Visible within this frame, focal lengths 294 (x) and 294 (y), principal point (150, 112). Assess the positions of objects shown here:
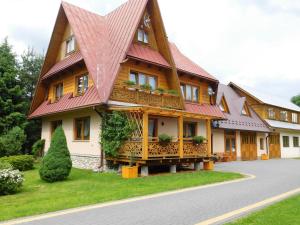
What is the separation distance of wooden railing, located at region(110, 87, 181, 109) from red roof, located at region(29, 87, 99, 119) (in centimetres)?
115

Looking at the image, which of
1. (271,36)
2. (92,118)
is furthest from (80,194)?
(271,36)

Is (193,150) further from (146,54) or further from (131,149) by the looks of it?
(146,54)

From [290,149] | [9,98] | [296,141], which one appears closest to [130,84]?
[9,98]

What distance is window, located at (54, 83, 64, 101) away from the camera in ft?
67.1

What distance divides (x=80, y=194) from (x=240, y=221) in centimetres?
551

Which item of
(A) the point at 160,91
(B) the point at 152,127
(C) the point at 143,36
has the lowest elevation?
(B) the point at 152,127

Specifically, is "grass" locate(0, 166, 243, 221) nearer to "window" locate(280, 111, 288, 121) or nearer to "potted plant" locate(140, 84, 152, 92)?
"potted plant" locate(140, 84, 152, 92)

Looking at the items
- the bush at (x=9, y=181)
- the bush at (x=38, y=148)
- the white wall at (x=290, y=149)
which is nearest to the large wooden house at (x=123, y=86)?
the bush at (x=38, y=148)

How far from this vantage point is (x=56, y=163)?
12805mm

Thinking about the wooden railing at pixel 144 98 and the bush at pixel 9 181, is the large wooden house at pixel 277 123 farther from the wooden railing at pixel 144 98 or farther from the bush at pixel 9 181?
the bush at pixel 9 181

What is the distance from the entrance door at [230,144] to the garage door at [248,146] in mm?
1505

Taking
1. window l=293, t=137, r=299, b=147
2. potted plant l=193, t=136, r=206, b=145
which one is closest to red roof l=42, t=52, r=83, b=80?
potted plant l=193, t=136, r=206, b=145

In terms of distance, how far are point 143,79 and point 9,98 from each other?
471 inches

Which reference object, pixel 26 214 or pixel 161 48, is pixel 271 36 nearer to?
pixel 161 48
